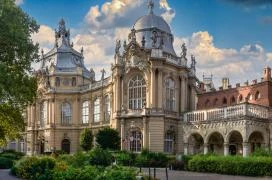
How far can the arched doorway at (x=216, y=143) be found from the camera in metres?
54.1

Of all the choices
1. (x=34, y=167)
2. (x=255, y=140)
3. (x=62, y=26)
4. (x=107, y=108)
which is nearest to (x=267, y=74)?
(x=255, y=140)

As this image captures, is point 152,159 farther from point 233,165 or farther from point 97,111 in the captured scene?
point 97,111

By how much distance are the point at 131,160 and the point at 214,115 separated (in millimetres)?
10246

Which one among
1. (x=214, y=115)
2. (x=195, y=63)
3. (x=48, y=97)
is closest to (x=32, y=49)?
(x=214, y=115)

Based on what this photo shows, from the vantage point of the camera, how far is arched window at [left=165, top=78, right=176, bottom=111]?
6014 centimetres

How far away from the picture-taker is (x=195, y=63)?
68.5 metres

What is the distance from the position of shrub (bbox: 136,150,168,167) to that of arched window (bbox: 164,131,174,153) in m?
8.20

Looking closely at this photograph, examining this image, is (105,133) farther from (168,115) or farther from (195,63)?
(195,63)

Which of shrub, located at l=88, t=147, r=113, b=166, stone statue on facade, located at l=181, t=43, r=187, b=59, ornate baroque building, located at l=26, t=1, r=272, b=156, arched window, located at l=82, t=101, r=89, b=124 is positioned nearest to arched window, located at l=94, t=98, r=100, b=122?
ornate baroque building, located at l=26, t=1, r=272, b=156

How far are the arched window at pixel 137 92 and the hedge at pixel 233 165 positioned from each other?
75.1 feet

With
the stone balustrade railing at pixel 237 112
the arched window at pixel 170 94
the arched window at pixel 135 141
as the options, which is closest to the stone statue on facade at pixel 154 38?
the arched window at pixel 170 94

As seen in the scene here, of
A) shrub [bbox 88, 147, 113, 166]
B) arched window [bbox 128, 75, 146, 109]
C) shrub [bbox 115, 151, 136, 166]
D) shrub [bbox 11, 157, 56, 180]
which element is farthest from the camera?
arched window [bbox 128, 75, 146, 109]

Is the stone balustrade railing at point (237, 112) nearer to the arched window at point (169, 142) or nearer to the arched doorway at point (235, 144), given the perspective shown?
the arched doorway at point (235, 144)

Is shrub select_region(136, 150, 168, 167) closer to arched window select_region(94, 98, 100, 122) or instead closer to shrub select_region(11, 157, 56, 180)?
shrub select_region(11, 157, 56, 180)
